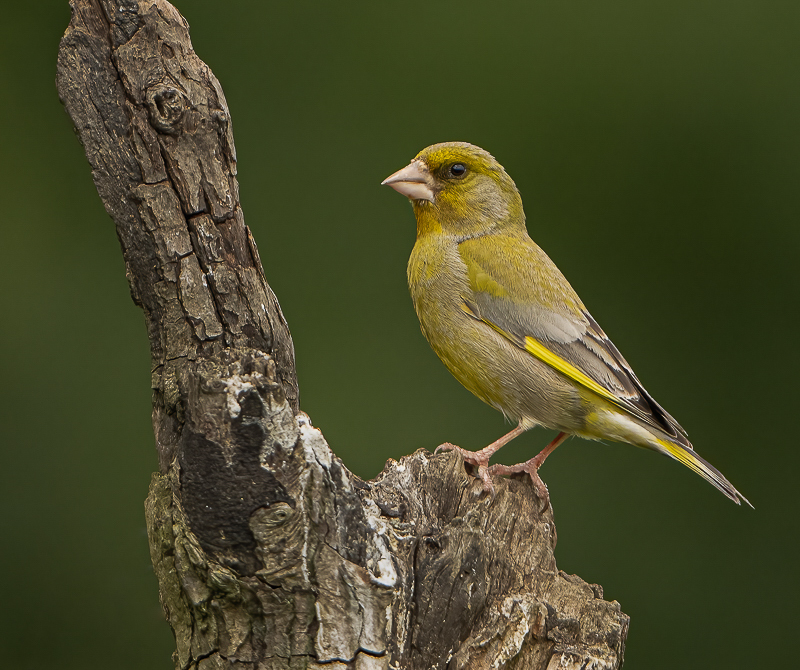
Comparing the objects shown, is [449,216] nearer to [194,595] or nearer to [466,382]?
[466,382]

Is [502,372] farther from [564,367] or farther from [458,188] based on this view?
[458,188]

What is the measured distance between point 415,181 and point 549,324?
800mm

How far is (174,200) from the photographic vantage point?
209 cm

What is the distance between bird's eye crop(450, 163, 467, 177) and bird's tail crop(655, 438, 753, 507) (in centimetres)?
132

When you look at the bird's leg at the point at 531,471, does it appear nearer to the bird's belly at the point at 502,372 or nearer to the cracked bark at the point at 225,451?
the bird's belly at the point at 502,372

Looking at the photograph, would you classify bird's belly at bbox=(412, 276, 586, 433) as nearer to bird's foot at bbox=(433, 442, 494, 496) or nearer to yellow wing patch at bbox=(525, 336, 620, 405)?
yellow wing patch at bbox=(525, 336, 620, 405)

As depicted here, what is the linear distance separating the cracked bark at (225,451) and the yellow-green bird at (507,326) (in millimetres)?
779

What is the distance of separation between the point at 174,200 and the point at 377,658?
4.35ft

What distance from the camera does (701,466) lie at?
9.61 ft

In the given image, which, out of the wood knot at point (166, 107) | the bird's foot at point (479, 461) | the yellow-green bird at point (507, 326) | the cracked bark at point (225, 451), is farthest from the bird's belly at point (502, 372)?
the wood knot at point (166, 107)

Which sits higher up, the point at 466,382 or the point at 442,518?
the point at 466,382

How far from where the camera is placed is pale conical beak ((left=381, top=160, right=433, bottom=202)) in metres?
3.22

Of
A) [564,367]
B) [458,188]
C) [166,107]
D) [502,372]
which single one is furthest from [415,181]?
[166,107]

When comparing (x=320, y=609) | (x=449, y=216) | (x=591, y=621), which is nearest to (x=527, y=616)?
(x=591, y=621)
